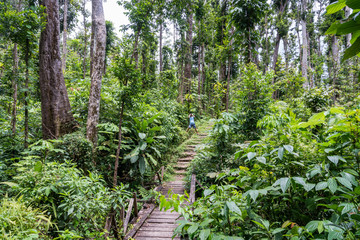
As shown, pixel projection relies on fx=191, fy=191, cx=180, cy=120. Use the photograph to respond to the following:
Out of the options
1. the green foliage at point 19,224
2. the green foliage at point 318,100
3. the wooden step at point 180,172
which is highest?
the green foliage at point 318,100

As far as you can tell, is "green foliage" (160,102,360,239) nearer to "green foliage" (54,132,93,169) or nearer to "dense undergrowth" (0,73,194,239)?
"dense undergrowth" (0,73,194,239)

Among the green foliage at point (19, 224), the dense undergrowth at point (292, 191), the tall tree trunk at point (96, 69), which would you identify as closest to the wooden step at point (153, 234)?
the green foliage at point (19, 224)

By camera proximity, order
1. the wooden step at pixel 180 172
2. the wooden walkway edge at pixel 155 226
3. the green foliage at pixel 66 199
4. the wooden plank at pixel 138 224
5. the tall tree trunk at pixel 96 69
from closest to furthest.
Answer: the green foliage at pixel 66 199 → the wooden plank at pixel 138 224 → the wooden walkway edge at pixel 155 226 → the tall tree trunk at pixel 96 69 → the wooden step at pixel 180 172

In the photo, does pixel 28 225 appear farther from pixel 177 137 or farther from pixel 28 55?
pixel 177 137

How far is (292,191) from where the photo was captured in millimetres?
1660

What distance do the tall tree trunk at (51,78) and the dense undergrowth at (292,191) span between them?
531cm

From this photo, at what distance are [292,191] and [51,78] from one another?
652 centimetres

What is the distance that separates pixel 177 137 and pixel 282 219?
26.8 ft

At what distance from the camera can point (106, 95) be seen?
21.6 ft

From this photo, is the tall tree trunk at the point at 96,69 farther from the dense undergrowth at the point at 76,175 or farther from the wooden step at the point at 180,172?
the wooden step at the point at 180,172

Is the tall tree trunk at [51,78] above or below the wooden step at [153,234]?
above

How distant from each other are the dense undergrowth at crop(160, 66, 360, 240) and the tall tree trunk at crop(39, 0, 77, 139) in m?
5.31

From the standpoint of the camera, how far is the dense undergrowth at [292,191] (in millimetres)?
1269

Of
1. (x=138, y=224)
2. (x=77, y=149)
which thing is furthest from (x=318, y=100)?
(x=77, y=149)
